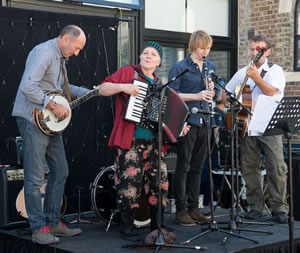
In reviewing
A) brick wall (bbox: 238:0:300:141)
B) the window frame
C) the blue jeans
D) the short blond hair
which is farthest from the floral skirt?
brick wall (bbox: 238:0:300:141)

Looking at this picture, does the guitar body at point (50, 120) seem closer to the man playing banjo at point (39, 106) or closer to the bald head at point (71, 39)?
the man playing banjo at point (39, 106)

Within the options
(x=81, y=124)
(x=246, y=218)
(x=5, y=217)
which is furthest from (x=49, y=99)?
(x=246, y=218)

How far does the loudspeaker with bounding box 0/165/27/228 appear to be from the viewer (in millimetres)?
4672

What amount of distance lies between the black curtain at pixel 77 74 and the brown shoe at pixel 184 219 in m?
1.27

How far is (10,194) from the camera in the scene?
4711 mm

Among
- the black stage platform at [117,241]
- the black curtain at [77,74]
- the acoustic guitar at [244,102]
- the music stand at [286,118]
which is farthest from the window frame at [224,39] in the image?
the music stand at [286,118]

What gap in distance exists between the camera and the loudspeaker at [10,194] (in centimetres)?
467

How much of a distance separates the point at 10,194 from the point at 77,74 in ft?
5.49

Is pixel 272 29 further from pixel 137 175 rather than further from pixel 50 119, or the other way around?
pixel 50 119

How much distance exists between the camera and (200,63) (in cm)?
491

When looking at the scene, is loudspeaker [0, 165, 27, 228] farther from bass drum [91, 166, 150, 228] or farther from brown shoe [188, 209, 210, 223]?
brown shoe [188, 209, 210, 223]

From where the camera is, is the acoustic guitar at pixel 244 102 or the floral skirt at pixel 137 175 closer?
the floral skirt at pixel 137 175

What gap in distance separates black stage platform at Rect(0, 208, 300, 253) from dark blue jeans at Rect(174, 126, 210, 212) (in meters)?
0.26

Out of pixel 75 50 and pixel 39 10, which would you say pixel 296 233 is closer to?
pixel 75 50
